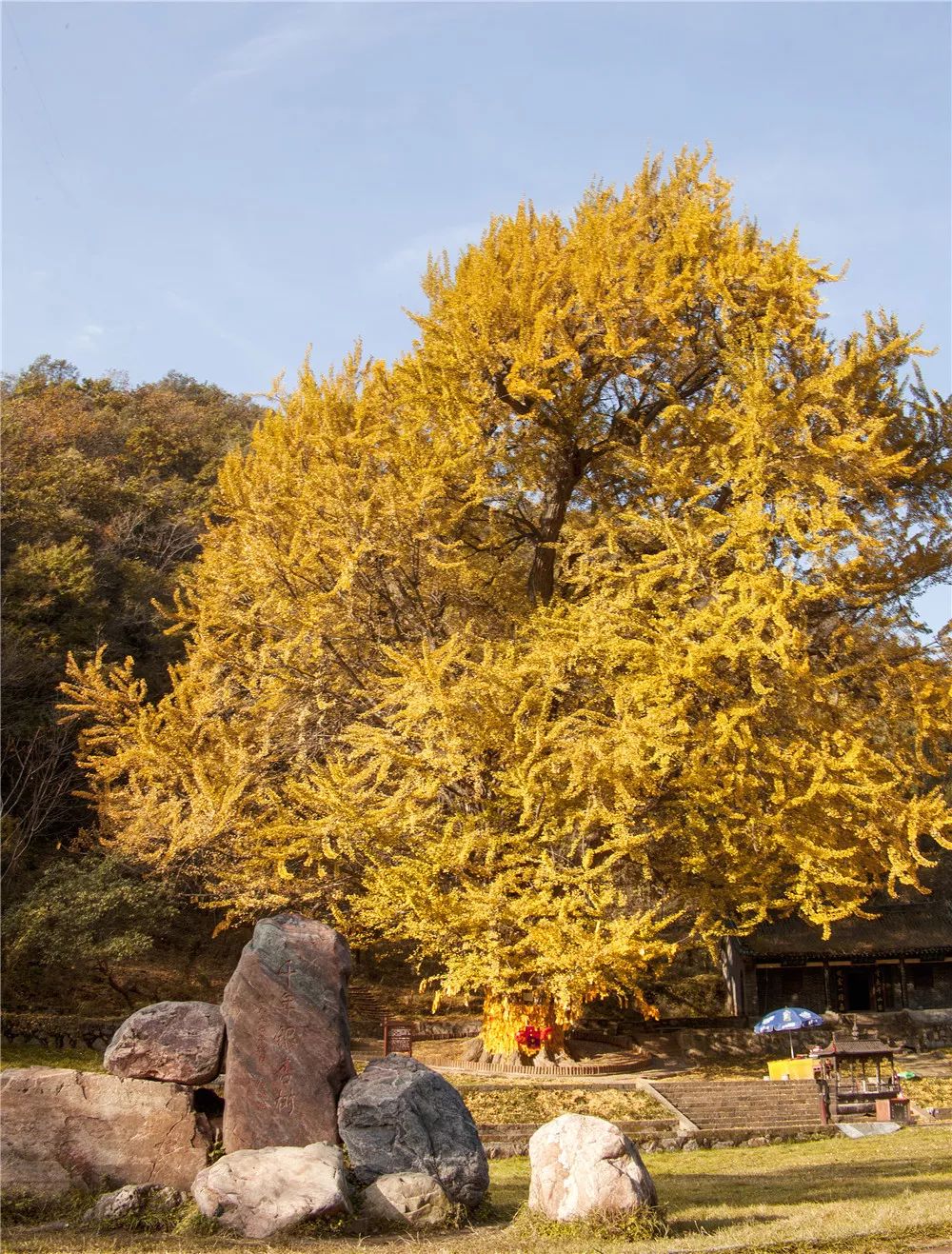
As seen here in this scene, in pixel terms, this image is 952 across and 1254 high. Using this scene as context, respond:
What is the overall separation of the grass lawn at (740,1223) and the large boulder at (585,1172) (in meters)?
0.21

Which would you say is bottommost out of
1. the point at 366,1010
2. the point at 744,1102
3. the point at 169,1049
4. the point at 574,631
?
the point at 744,1102

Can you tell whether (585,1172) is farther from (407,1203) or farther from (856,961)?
(856,961)

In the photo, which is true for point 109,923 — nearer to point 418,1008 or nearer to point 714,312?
point 418,1008

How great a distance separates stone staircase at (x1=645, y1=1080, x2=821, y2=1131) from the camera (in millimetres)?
14188

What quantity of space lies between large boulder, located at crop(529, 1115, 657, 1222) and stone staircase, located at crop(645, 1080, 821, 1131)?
703 centimetres

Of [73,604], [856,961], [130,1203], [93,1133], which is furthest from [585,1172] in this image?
[856,961]

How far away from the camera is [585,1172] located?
7.17 meters

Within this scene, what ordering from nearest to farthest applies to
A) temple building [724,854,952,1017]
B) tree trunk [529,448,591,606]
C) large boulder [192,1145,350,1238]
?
large boulder [192,1145,350,1238] < tree trunk [529,448,591,606] < temple building [724,854,952,1017]

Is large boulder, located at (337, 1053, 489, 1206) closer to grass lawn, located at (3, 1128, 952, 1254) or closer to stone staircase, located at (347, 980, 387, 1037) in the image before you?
grass lawn, located at (3, 1128, 952, 1254)

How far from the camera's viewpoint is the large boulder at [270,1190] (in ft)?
22.9

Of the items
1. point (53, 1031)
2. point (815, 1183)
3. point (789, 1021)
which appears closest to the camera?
→ point (815, 1183)

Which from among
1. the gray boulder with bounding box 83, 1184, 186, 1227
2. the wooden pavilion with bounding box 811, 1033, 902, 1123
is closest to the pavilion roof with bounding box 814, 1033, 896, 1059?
the wooden pavilion with bounding box 811, 1033, 902, 1123

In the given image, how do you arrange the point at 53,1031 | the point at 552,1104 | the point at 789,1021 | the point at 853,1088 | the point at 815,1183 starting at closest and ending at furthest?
1. the point at 815,1183
2. the point at 552,1104
3. the point at 853,1088
4. the point at 53,1031
5. the point at 789,1021

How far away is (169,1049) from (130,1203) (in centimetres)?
125
